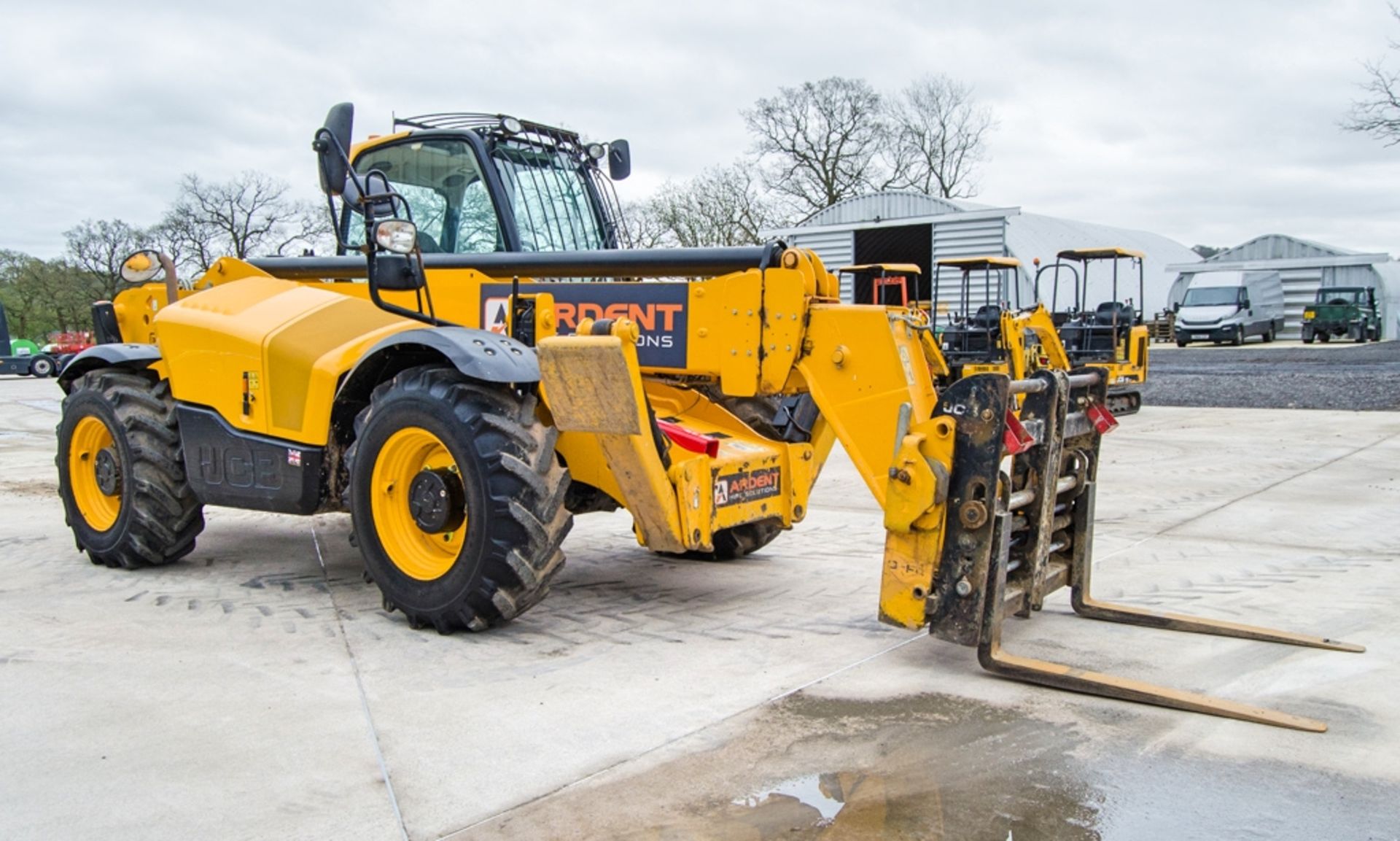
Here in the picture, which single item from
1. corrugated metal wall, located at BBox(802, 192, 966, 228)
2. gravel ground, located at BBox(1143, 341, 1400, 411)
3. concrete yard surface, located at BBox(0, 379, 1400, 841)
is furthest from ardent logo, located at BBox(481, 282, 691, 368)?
corrugated metal wall, located at BBox(802, 192, 966, 228)

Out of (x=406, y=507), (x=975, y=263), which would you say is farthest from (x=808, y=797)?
(x=975, y=263)

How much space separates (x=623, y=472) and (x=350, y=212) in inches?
113

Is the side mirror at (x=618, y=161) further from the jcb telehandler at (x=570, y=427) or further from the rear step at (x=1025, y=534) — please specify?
the rear step at (x=1025, y=534)

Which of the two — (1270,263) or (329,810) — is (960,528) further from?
(1270,263)

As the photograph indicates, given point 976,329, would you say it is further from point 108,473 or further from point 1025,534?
point 108,473

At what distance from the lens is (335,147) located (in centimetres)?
540

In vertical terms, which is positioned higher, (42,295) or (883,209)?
(883,209)

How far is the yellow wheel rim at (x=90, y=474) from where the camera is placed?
22.6ft

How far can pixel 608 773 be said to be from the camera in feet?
12.0

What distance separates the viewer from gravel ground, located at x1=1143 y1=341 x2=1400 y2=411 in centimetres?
1695

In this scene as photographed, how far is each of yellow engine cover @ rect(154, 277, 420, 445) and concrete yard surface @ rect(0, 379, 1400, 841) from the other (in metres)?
0.94

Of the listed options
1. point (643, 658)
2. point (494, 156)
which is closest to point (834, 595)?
point (643, 658)

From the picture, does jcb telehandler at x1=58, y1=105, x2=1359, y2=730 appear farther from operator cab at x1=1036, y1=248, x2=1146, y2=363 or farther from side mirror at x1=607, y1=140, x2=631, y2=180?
operator cab at x1=1036, y1=248, x2=1146, y2=363

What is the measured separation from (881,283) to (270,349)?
1706 centimetres
